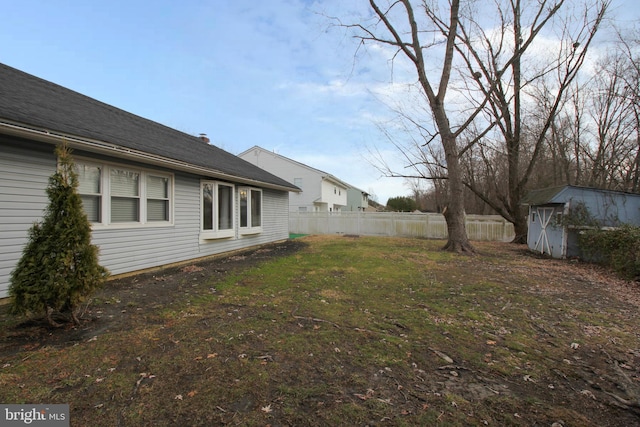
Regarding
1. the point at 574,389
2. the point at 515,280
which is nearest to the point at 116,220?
the point at 574,389

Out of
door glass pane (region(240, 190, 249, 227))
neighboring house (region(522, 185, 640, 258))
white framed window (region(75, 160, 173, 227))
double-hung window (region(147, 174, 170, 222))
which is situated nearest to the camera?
white framed window (region(75, 160, 173, 227))

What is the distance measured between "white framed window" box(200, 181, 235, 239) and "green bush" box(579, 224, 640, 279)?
10.6 m

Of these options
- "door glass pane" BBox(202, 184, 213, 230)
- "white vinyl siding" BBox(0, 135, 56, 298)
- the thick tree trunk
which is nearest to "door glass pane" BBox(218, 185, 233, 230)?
"door glass pane" BBox(202, 184, 213, 230)

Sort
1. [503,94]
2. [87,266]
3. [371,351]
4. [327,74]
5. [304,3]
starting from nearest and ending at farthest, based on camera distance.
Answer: [371,351] < [87,266] < [304,3] < [327,74] < [503,94]

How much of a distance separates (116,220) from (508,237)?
1709cm

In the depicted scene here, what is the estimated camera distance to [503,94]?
518 inches

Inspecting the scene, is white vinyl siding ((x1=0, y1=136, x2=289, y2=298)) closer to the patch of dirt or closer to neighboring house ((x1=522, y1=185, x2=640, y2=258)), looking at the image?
the patch of dirt

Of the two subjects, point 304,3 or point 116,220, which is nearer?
point 116,220

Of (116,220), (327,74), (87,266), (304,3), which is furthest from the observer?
(327,74)

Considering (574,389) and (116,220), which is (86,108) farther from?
(574,389)

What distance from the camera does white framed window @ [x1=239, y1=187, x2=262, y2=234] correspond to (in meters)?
10.1

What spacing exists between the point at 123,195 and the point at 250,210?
4.75m

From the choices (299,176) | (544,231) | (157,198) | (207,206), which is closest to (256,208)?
(207,206)

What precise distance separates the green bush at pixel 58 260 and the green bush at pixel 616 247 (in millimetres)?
10543
